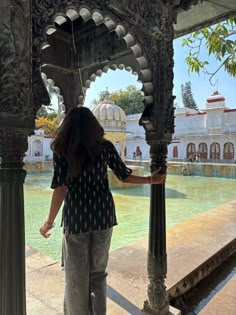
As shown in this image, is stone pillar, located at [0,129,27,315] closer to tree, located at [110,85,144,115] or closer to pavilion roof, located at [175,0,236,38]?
pavilion roof, located at [175,0,236,38]

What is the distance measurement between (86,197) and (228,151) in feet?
78.5

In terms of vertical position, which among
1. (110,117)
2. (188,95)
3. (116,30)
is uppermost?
(188,95)

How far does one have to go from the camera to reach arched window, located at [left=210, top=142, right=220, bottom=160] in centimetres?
2408

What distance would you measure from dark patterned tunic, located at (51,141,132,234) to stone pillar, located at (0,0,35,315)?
0.81 feet

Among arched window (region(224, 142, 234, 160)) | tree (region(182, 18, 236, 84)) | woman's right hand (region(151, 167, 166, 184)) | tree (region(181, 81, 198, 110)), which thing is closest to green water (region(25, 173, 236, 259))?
woman's right hand (region(151, 167, 166, 184))

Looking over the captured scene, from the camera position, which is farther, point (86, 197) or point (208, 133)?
point (208, 133)

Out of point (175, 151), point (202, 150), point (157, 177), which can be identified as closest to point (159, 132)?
point (157, 177)

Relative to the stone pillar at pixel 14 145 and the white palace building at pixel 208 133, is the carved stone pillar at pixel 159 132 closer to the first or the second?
the stone pillar at pixel 14 145

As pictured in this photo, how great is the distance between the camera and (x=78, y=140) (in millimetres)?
1558

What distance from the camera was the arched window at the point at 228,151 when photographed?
23.3 m

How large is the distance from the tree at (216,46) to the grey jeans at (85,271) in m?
2.98

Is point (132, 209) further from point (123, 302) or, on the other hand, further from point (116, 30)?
point (116, 30)

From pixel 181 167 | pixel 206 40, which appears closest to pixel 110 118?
pixel 181 167

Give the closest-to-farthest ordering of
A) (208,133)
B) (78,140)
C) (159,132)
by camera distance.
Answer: (78,140), (159,132), (208,133)
